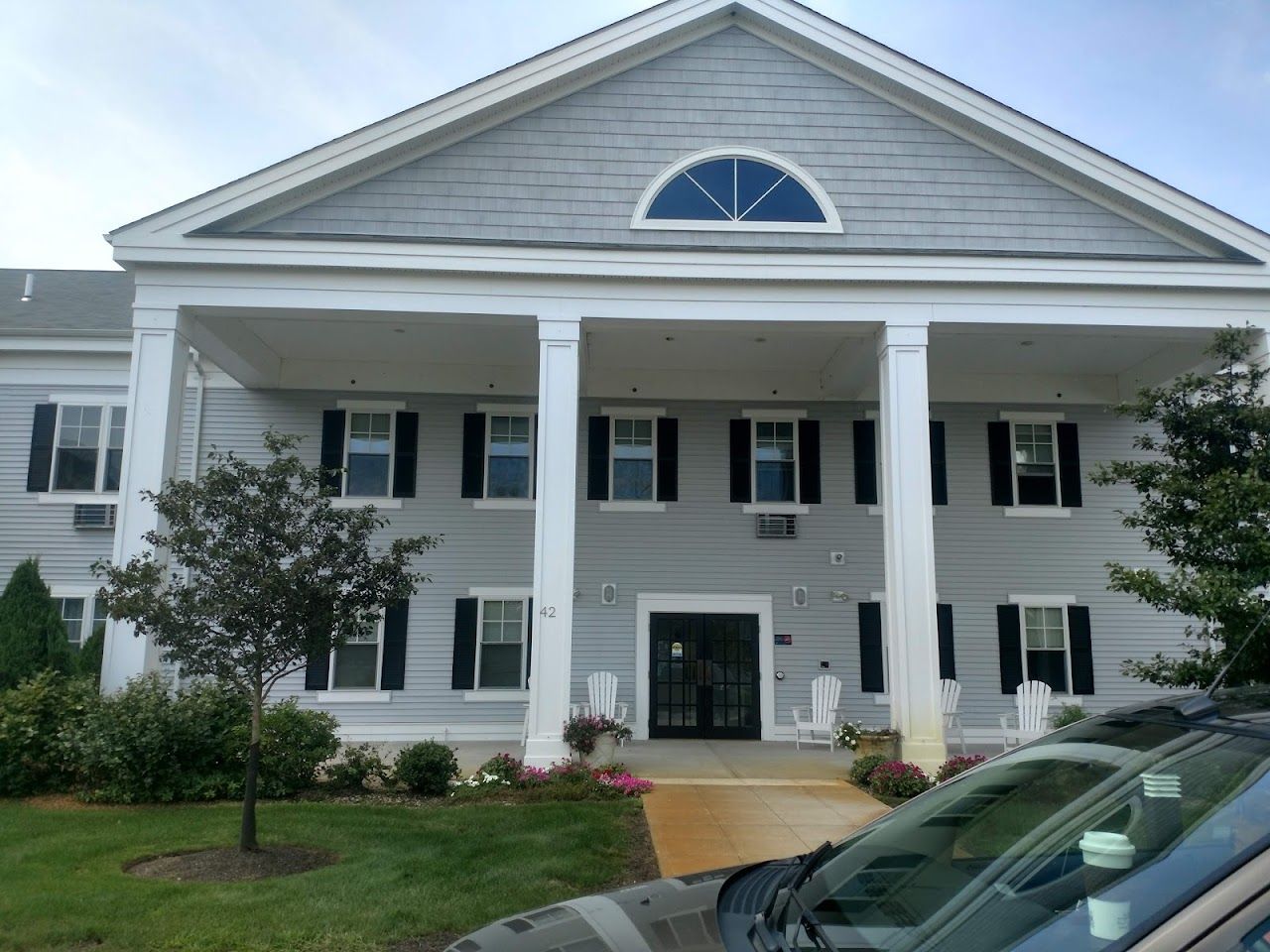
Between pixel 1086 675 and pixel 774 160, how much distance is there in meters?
9.40

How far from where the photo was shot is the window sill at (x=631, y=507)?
15.3m

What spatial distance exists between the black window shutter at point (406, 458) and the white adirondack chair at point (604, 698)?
13.5 ft

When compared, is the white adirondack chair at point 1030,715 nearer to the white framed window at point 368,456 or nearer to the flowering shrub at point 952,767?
the flowering shrub at point 952,767

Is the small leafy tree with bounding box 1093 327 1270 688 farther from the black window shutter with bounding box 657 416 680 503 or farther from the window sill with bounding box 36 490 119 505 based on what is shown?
the window sill with bounding box 36 490 119 505

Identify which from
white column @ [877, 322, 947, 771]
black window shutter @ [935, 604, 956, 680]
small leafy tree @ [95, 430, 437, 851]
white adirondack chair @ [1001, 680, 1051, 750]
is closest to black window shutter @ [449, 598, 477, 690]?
white column @ [877, 322, 947, 771]

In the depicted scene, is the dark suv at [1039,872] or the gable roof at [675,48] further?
the gable roof at [675,48]

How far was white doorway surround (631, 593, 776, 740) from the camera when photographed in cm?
1500

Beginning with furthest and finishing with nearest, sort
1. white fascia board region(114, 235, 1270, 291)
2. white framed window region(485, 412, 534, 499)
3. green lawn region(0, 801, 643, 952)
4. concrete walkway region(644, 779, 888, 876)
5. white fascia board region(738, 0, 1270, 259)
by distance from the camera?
white framed window region(485, 412, 534, 499), white fascia board region(738, 0, 1270, 259), white fascia board region(114, 235, 1270, 291), concrete walkway region(644, 779, 888, 876), green lawn region(0, 801, 643, 952)

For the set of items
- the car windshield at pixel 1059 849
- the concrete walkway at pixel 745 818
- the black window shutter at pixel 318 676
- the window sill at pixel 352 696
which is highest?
the car windshield at pixel 1059 849

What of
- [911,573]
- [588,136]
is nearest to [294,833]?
[911,573]

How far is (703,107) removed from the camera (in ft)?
42.1

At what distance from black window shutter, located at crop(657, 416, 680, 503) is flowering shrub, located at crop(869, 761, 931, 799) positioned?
581 cm

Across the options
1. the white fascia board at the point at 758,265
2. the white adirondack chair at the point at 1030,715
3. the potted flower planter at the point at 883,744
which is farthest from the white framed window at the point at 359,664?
the white adirondack chair at the point at 1030,715

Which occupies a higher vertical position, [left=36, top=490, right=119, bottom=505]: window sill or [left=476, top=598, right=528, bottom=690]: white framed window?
[left=36, top=490, right=119, bottom=505]: window sill
